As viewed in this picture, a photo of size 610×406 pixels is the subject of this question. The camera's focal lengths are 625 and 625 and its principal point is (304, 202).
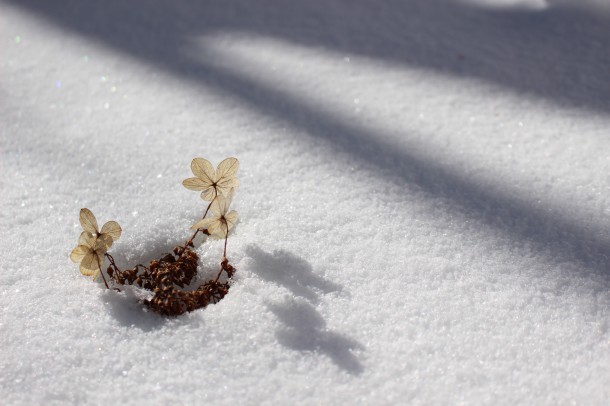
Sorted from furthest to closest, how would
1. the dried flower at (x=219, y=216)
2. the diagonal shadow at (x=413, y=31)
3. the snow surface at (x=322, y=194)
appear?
the diagonal shadow at (x=413, y=31), the dried flower at (x=219, y=216), the snow surface at (x=322, y=194)

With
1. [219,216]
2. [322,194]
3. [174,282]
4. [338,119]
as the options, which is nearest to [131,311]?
[174,282]

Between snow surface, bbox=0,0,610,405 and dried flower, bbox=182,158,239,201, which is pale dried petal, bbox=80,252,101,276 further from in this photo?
dried flower, bbox=182,158,239,201

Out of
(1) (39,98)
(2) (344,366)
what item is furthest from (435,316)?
(1) (39,98)

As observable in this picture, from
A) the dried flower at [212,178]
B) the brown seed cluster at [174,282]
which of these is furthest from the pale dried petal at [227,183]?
the brown seed cluster at [174,282]

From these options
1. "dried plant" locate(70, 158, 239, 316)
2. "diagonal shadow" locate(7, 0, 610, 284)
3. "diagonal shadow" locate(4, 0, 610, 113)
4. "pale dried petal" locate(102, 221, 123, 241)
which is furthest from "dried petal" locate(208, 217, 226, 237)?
"diagonal shadow" locate(4, 0, 610, 113)

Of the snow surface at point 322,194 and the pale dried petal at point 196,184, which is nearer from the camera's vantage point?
the snow surface at point 322,194

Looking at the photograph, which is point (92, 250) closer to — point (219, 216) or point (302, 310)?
point (219, 216)

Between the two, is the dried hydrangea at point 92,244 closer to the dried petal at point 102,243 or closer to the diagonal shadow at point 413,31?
the dried petal at point 102,243
